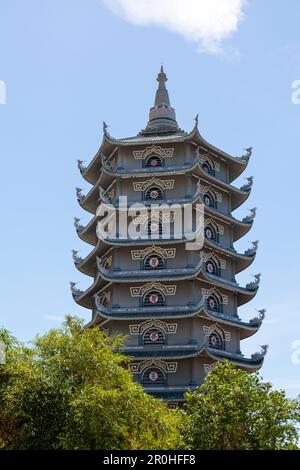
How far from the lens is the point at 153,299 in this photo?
31250 mm

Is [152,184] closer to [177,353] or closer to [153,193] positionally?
[153,193]

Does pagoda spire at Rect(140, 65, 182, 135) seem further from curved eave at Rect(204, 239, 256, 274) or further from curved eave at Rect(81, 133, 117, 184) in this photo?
curved eave at Rect(204, 239, 256, 274)

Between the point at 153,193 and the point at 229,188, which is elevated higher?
the point at 229,188

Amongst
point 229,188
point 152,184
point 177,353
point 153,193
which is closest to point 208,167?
point 229,188

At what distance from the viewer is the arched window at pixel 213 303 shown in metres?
31.7

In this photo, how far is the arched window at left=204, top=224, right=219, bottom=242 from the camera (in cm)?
3297

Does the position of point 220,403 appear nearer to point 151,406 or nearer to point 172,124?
point 151,406

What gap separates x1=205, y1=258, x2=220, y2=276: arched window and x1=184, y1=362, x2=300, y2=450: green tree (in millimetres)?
14863

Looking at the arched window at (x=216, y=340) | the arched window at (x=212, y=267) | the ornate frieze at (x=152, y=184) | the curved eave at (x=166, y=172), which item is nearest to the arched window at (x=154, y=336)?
the arched window at (x=216, y=340)

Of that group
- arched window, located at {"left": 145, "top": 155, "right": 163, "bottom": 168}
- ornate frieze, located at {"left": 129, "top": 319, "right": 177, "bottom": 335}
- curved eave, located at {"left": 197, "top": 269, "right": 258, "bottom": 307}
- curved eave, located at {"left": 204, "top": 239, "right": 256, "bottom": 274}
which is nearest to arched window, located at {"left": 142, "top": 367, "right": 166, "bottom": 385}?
ornate frieze, located at {"left": 129, "top": 319, "right": 177, "bottom": 335}

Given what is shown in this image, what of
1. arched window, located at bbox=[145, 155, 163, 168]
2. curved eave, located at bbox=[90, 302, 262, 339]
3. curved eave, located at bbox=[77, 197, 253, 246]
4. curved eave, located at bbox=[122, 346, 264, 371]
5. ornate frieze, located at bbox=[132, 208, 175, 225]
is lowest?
curved eave, located at bbox=[122, 346, 264, 371]

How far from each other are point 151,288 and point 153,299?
50 centimetres

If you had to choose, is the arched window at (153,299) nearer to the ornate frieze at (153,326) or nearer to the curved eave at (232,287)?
the ornate frieze at (153,326)
